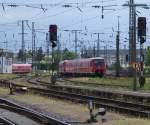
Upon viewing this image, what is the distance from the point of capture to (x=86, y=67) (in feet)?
290

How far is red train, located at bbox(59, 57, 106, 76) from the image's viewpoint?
8588 cm

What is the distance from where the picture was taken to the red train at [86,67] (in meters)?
85.9

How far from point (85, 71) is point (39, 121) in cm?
7084

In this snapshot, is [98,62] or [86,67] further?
[86,67]

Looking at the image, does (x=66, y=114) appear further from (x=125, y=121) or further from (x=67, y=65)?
(x=67, y=65)

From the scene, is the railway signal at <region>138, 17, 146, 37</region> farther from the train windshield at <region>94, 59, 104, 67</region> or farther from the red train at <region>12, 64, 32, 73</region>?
the red train at <region>12, 64, 32, 73</region>

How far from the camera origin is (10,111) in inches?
1029

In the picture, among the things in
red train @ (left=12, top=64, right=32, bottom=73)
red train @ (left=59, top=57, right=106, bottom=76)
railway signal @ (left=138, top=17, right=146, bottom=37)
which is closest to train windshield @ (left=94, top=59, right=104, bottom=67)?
red train @ (left=59, top=57, right=106, bottom=76)

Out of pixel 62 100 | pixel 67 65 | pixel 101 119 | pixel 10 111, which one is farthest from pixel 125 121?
pixel 67 65

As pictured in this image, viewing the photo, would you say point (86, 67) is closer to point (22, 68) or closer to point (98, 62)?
point (98, 62)

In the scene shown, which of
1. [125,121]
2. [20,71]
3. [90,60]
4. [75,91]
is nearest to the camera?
[125,121]


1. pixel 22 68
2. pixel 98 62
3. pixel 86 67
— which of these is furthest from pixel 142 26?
pixel 22 68

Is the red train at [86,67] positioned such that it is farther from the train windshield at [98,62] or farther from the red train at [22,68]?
the red train at [22,68]

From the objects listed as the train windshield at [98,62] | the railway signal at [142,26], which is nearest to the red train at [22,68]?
the train windshield at [98,62]
